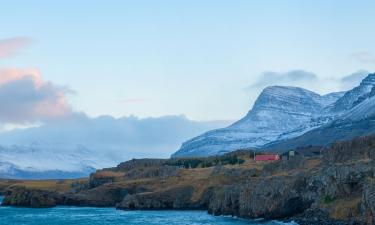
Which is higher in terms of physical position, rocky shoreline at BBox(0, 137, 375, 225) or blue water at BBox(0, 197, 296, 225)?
rocky shoreline at BBox(0, 137, 375, 225)

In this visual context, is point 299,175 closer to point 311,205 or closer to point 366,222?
point 311,205

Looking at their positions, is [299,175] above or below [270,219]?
above

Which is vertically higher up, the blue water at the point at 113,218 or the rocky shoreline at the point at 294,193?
the rocky shoreline at the point at 294,193

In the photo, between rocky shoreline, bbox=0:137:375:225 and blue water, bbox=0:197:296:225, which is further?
blue water, bbox=0:197:296:225

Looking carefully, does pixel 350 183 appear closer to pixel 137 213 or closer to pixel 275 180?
pixel 275 180

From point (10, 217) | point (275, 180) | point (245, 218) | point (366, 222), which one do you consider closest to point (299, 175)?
point (275, 180)

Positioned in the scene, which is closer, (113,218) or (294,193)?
(294,193)

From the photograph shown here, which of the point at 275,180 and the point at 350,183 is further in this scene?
the point at 275,180

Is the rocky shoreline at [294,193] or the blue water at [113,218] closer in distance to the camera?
the rocky shoreline at [294,193]

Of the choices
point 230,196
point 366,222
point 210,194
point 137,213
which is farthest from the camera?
point 210,194

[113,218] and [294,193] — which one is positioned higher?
[294,193]

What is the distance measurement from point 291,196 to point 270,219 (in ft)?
20.0

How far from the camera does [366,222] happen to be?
345 feet

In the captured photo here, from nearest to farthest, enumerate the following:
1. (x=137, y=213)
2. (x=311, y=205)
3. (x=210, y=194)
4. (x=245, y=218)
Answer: (x=311, y=205) → (x=245, y=218) → (x=137, y=213) → (x=210, y=194)
